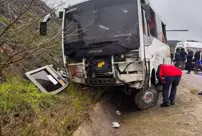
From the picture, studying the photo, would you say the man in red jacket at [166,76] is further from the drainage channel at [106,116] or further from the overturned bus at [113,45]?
the drainage channel at [106,116]

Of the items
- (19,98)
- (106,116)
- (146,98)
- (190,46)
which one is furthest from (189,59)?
(19,98)

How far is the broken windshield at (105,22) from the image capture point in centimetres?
736

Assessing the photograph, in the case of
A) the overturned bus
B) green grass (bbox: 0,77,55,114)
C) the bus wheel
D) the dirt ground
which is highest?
the overturned bus

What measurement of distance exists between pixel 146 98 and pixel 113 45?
184 cm

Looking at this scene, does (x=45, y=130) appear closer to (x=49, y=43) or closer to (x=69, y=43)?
(x=49, y=43)

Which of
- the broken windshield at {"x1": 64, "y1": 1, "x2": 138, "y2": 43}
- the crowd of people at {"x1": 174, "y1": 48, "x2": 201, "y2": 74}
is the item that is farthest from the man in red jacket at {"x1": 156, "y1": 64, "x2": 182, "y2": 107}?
the crowd of people at {"x1": 174, "y1": 48, "x2": 201, "y2": 74}

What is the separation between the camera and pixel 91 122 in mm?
6312

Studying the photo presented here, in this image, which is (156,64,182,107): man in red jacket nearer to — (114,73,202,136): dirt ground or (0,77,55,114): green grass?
(114,73,202,136): dirt ground

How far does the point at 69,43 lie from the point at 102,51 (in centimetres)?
109

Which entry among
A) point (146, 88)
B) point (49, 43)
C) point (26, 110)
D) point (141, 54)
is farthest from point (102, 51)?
point (49, 43)

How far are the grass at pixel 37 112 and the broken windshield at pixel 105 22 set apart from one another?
1.63 m

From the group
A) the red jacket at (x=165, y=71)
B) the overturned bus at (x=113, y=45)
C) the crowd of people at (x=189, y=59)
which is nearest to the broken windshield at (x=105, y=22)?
the overturned bus at (x=113, y=45)

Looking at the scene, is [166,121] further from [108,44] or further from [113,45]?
[108,44]

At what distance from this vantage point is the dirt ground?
6.32 meters
